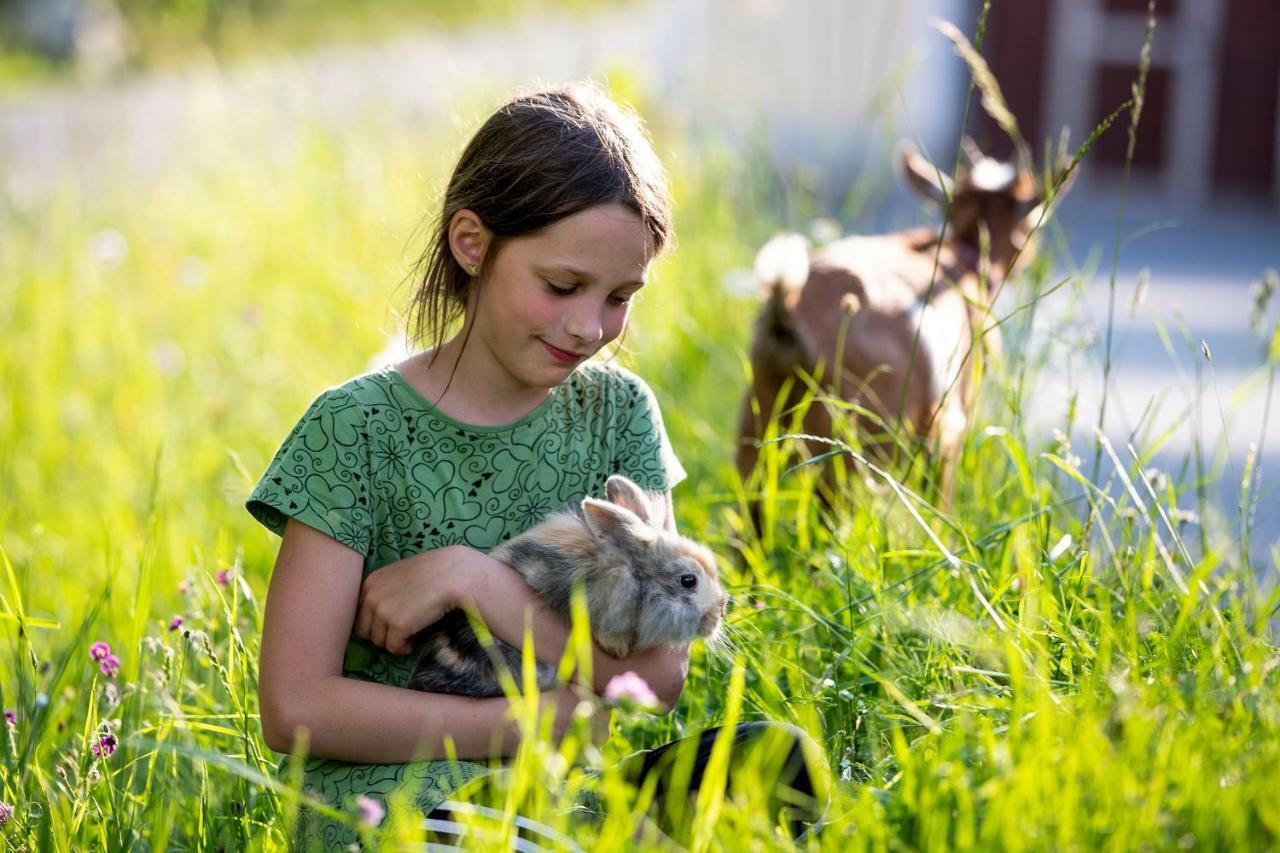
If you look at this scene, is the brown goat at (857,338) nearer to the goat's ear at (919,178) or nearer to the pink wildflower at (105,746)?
the goat's ear at (919,178)

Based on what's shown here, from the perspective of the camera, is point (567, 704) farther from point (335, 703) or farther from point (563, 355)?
point (563, 355)

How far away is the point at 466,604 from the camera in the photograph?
229cm

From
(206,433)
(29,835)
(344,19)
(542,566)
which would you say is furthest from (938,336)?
(344,19)

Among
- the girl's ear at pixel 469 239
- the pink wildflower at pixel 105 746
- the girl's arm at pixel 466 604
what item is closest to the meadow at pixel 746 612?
the pink wildflower at pixel 105 746

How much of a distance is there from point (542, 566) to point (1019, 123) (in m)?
12.9

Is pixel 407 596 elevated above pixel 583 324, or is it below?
below

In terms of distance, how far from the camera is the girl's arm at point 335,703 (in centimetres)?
230

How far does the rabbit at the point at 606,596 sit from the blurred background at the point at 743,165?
0.73m

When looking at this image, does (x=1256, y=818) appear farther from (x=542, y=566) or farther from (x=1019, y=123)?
(x=1019, y=123)

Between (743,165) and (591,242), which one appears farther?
(743,165)

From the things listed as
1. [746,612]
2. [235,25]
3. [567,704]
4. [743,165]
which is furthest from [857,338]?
[235,25]

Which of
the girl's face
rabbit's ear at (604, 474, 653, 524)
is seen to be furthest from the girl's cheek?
rabbit's ear at (604, 474, 653, 524)

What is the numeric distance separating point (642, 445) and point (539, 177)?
570 millimetres

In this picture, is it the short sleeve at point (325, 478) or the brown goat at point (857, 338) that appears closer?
the short sleeve at point (325, 478)
